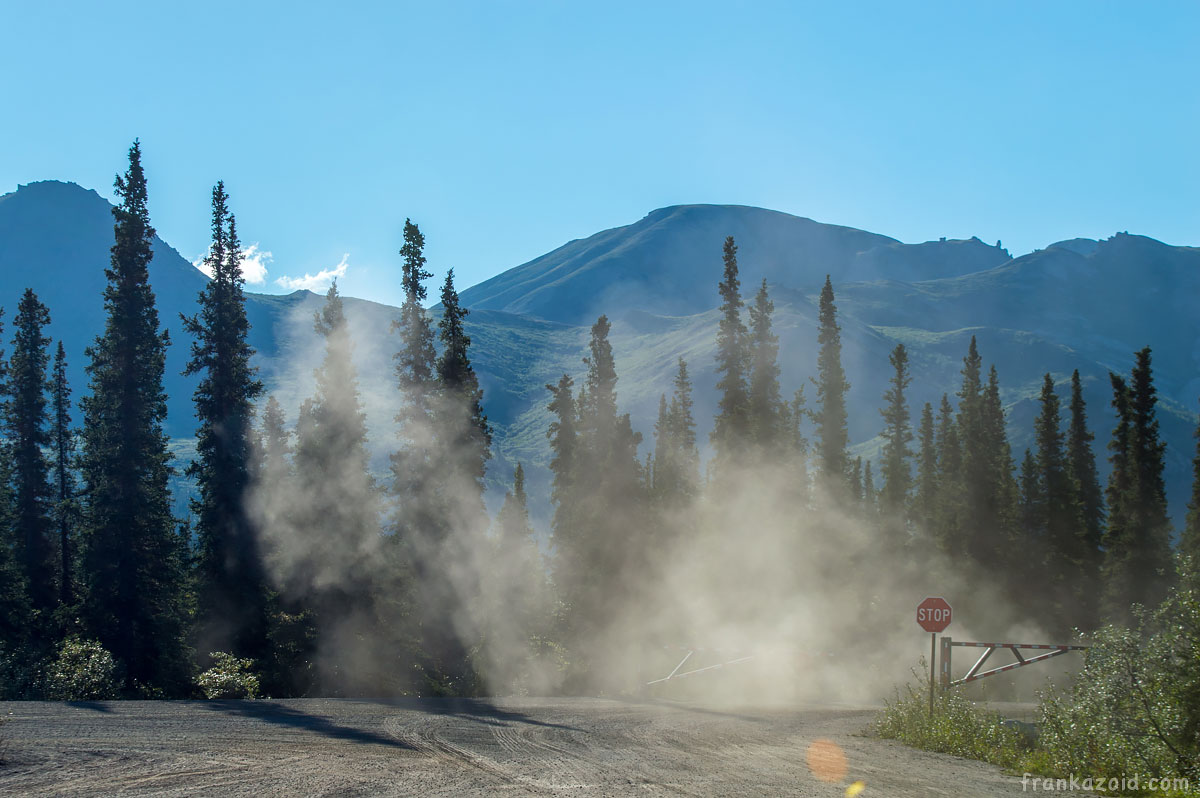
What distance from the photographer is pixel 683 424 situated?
2643 inches

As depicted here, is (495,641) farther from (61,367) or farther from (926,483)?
(926,483)

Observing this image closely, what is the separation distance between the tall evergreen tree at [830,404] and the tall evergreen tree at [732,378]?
5946mm

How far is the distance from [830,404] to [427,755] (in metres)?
45.3

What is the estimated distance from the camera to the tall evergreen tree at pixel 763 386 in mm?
46156

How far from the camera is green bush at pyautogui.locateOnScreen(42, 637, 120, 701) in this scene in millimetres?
21172

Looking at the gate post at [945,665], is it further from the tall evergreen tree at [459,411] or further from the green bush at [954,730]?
the tall evergreen tree at [459,411]

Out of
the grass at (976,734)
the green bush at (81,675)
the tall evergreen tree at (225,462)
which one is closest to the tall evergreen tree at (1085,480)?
the grass at (976,734)

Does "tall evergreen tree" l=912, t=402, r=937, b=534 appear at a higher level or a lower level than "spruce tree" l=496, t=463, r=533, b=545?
higher

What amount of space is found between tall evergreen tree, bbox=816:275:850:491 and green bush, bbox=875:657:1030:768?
118ft

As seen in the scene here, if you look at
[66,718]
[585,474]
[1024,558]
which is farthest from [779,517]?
[66,718]

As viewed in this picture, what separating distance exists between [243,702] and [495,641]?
1748cm

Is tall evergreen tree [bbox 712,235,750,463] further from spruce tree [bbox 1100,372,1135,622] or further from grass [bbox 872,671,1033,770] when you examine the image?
grass [bbox 872,671,1033,770]
